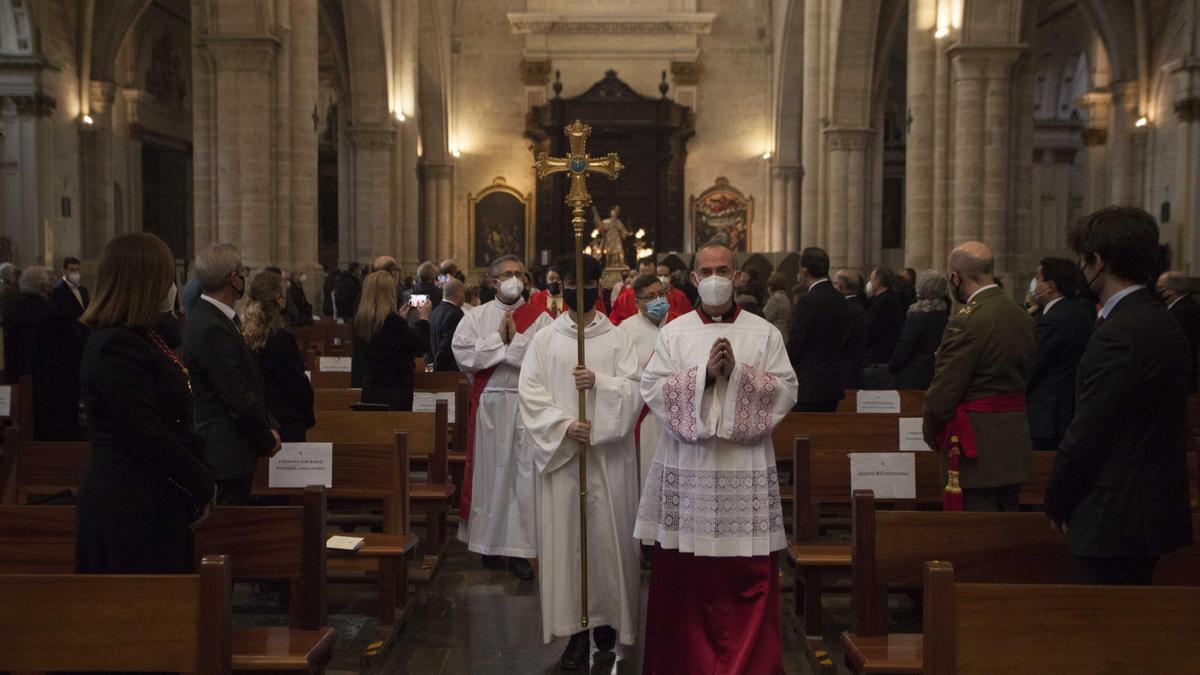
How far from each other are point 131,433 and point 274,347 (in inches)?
107

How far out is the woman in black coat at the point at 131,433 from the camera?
12.8 feet

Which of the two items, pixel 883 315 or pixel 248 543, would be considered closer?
pixel 248 543

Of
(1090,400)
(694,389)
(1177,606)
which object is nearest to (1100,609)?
(1177,606)

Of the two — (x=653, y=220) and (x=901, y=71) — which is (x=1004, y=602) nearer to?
(x=653, y=220)

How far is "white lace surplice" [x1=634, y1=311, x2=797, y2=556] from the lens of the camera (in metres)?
5.10

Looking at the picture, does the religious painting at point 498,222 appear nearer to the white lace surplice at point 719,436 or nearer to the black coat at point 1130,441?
the white lace surplice at point 719,436

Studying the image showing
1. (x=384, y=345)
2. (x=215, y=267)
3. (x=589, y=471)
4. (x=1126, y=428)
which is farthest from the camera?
(x=384, y=345)

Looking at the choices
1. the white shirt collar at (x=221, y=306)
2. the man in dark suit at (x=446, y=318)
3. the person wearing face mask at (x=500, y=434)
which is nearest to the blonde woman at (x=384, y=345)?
the person wearing face mask at (x=500, y=434)

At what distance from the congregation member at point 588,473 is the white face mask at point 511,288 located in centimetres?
206

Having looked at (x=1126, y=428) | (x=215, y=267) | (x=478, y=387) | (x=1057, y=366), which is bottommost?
(x=478, y=387)

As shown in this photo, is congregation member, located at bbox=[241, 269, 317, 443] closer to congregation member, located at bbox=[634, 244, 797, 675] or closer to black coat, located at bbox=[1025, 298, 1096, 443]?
congregation member, located at bbox=[634, 244, 797, 675]

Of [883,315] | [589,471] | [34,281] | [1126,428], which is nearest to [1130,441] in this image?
[1126,428]

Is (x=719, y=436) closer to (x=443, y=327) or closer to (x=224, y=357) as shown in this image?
(x=224, y=357)

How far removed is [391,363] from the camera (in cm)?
838
